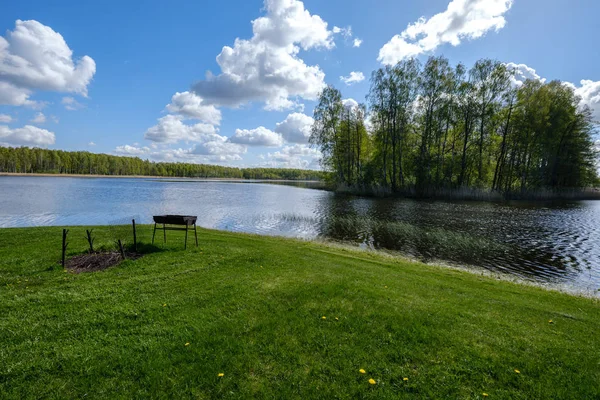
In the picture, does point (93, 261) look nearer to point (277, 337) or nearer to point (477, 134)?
point (277, 337)

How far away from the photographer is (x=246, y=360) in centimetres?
397

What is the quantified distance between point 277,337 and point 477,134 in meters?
49.5

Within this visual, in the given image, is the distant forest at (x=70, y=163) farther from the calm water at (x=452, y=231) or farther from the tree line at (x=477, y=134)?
the calm water at (x=452, y=231)

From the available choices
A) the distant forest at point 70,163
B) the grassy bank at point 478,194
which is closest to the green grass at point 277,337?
the grassy bank at point 478,194

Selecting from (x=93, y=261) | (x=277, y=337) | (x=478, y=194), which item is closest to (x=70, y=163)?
(x=93, y=261)

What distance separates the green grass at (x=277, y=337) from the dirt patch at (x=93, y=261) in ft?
1.30

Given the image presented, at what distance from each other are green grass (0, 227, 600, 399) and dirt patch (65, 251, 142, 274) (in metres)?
0.40

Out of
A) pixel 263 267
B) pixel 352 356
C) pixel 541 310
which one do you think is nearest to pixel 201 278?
pixel 263 267

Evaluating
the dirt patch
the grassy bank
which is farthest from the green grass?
the grassy bank

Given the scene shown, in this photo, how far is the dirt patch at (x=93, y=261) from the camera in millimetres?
7605

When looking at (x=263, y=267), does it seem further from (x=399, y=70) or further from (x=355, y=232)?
(x=399, y=70)

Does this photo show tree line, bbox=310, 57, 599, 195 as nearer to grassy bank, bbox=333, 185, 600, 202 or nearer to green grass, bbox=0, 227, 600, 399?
grassy bank, bbox=333, 185, 600, 202

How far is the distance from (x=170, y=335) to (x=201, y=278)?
264 centimetres

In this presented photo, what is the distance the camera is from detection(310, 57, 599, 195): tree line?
131 feet
